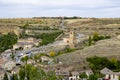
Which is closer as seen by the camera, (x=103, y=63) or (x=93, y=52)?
(x=103, y=63)

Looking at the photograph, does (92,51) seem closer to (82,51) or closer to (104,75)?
(82,51)

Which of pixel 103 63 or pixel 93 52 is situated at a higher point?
pixel 93 52

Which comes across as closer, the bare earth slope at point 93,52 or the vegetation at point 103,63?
the vegetation at point 103,63

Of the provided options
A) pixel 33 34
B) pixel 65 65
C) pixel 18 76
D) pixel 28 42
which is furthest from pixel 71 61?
pixel 33 34

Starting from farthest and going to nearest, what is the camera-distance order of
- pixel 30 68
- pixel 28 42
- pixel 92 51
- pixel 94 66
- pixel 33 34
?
pixel 33 34, pixel 28 42, pixel 92 51, pixel 94 66, pixel 30 68

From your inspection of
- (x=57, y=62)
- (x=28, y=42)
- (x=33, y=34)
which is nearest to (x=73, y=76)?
(x=57, y=62)

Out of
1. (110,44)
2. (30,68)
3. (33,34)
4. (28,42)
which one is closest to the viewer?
(30,68)

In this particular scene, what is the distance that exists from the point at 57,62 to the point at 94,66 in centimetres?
811

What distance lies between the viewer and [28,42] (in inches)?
4542

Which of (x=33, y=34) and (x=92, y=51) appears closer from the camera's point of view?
(x=92, y=51)

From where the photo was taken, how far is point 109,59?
66875 mm

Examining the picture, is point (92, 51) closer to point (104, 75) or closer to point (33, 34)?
point (104, 75)

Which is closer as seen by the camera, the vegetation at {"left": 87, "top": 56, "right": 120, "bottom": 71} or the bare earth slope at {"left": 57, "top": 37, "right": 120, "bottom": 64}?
the vegetation at {"left": 87, "top": 56, "right": 120, "bottom": 71}

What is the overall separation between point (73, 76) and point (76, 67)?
457cm
